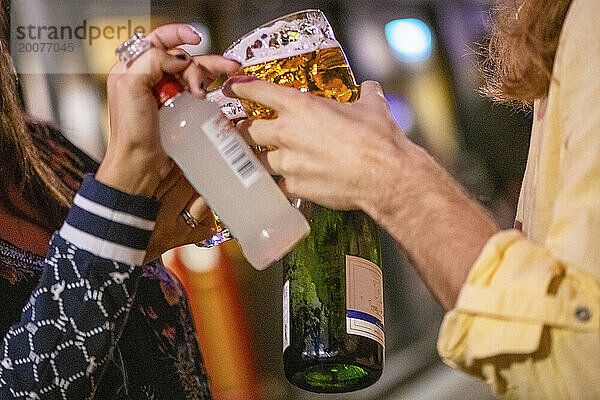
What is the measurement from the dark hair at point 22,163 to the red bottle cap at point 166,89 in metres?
0.37

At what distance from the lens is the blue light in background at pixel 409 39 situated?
1.58 meters

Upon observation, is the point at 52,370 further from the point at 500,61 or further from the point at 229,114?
the point at 500,61

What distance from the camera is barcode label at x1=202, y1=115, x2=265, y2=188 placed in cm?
69

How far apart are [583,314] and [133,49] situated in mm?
454

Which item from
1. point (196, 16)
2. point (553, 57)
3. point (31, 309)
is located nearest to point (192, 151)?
point (31, 309)

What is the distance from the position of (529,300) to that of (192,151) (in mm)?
326

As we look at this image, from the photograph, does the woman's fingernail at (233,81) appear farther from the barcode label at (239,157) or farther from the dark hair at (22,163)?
the dark hair at (22,163)

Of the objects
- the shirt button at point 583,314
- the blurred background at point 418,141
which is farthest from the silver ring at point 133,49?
the blurred background at point 418,141

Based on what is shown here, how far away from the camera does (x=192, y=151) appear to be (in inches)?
28.1

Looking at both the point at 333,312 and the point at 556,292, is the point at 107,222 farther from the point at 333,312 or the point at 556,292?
the point at 556,292

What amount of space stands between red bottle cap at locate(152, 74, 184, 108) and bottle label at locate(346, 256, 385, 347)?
0.27m

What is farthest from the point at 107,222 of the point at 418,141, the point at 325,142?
the point at 418,141

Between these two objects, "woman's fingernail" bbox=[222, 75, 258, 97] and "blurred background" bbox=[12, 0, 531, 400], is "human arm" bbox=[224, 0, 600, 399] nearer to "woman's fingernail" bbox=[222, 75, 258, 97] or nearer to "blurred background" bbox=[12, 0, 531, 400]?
"woman's fingernail" bbox=[222, 75, 258, 97]

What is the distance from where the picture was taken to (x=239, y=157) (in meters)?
0.68
